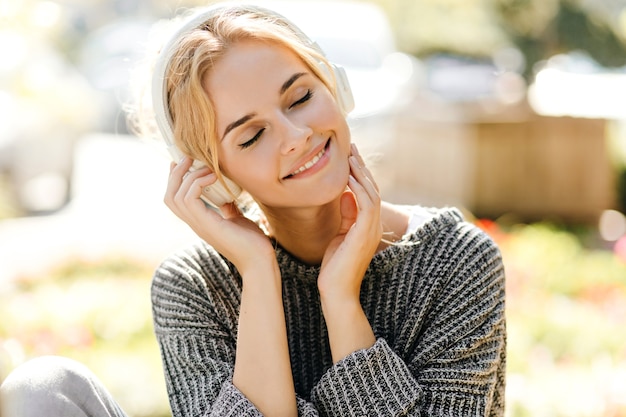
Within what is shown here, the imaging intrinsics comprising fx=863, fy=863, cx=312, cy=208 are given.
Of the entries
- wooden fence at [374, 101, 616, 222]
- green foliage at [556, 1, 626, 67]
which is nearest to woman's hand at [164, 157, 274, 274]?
wooden fence at [374, 101, 616, 222]

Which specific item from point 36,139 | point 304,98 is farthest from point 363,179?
point 36,139

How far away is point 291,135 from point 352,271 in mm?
398

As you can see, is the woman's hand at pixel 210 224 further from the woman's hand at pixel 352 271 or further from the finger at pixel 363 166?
the finger at pixel 363 166

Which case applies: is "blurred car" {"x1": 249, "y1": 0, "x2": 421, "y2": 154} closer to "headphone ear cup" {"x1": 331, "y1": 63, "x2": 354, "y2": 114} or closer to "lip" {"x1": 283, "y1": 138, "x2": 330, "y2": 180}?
"headphone ear cup" {"x1": 331, "y1": 63, "x2": 354, "y2": 114}

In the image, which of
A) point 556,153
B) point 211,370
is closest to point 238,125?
point 211,370

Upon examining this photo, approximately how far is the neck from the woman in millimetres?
23

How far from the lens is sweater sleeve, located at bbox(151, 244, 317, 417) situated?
2295 mm

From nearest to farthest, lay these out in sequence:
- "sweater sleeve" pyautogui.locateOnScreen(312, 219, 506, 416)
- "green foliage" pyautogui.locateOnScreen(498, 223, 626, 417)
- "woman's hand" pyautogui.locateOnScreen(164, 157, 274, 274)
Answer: "sweater sleeve" pyautogui.locateOnScreen(312, 219, 506, 416) → "woman's hand" pyautogui.locateOnScreen(164, 157, 274, 274) → "green foliage" pyautogui.locateOnScreen(498, 223, 626, 417)

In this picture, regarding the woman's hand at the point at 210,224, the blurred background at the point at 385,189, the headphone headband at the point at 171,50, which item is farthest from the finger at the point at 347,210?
the blurred background at the point at 385,189

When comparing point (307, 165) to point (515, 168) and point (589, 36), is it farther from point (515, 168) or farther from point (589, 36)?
point (589, 36)

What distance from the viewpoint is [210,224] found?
2.37 m

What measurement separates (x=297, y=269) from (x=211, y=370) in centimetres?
41

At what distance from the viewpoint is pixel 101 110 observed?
12.6 metres

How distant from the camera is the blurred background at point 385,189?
4160 millimetres
